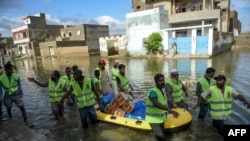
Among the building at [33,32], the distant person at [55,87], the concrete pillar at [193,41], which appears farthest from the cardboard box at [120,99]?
the building at [33,32]

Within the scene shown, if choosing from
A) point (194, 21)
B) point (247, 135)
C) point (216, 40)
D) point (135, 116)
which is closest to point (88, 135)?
point (135, 116)

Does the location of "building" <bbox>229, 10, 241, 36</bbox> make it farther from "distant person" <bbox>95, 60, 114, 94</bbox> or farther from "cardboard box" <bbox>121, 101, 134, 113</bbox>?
"cardboard box" <bbox>121, 101, 134, 113</bbox>

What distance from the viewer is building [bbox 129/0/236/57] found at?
26.9 m

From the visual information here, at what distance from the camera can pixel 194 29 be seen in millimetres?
27281

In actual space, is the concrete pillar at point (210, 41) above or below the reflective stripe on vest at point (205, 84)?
above

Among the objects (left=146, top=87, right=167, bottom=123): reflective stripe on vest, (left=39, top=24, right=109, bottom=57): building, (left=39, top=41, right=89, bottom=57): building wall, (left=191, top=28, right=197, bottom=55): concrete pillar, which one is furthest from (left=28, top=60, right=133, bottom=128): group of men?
(left=39, top=24, right=109, bottom=57): building

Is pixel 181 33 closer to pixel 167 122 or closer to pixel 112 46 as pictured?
pixel 112 46

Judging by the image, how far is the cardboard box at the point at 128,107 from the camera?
7.29m

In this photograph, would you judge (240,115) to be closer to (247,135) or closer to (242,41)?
(247,135)

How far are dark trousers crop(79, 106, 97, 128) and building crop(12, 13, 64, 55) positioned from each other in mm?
49643

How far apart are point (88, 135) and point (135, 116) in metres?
1.50

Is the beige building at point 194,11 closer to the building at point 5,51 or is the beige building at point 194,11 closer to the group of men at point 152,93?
the building at point 5,51

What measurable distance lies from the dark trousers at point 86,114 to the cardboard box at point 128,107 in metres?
0.94

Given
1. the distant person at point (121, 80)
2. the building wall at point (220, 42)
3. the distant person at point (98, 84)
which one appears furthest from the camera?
the building wall at point (220, 42)
